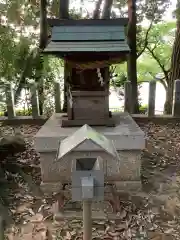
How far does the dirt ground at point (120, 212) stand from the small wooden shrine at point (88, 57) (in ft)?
3.10

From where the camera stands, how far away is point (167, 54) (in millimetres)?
9922

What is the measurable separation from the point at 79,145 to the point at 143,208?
1375 millimetres

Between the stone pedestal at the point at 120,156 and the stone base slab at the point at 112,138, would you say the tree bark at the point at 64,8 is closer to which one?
the stone base slab at the point at 112,138

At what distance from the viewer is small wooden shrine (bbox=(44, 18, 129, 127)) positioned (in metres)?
3.31

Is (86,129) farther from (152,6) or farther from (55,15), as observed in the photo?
(152,6)

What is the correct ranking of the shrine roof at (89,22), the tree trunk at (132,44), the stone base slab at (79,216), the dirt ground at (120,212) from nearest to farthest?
the dirt ground at (120,212)
the stone base slab at (79,216)
the shrine roof at (89,22)
the tree trunk at (132,44)

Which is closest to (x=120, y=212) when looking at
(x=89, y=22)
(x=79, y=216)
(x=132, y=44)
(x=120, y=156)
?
(x=79, y=216)

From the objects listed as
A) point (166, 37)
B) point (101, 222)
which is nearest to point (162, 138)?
point (101, 222)

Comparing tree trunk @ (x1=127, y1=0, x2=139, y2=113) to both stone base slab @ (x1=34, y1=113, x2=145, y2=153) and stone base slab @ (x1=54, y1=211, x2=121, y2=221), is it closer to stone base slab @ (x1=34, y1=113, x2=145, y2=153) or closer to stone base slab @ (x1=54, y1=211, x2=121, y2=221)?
stone base slab @ (x1=34, y1=113, x2=145, y2=153)

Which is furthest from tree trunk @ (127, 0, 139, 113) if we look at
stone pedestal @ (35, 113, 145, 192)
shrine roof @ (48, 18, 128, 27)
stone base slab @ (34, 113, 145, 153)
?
stone pedestal @ (35, 113, 145, 192)

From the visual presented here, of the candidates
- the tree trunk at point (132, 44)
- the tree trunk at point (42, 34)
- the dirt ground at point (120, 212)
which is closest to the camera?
the dirt ground at point (120, 212)

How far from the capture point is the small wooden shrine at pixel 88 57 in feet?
10.9

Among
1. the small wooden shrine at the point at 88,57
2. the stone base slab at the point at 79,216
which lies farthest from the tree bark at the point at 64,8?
the stone base slab at the point at 79,216

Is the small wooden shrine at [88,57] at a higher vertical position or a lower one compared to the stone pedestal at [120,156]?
higher
